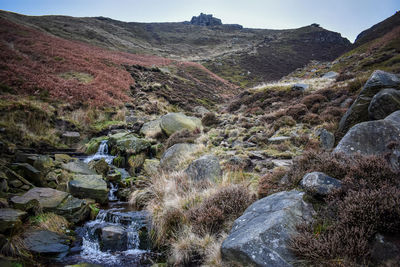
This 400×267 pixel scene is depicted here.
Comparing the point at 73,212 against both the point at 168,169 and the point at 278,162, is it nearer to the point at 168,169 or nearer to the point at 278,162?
the point at 168,169

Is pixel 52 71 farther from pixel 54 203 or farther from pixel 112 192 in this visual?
Answer: pixel 54 203

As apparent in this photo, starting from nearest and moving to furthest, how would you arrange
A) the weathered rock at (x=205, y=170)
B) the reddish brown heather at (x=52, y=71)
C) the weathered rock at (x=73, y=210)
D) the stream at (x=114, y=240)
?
the stream at (x=114, y=240), the weathered rock at (x=73, y=210), the weathered rock at (x=205, y=170), the reddish brown heather at (x=52, y=71)

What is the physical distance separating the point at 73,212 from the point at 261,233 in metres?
6.00

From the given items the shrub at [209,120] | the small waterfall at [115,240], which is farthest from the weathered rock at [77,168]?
the shrub at [209,120]

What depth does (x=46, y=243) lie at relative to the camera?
5055mm

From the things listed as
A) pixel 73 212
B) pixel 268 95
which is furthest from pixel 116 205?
pixel 268 95

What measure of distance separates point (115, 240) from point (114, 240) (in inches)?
1.0

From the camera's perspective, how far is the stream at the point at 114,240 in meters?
5.05

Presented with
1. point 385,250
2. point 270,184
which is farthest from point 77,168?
point 385,250

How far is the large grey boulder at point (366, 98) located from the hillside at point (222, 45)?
43.6 meters

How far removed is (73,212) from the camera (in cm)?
642

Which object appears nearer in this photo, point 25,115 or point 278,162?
point 278,162

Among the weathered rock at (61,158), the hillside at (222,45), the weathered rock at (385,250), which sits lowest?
the weathered rock at (61,158)

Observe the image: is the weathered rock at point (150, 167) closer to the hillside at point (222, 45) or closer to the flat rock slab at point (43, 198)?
the flat rock slab at point (43, 198)
